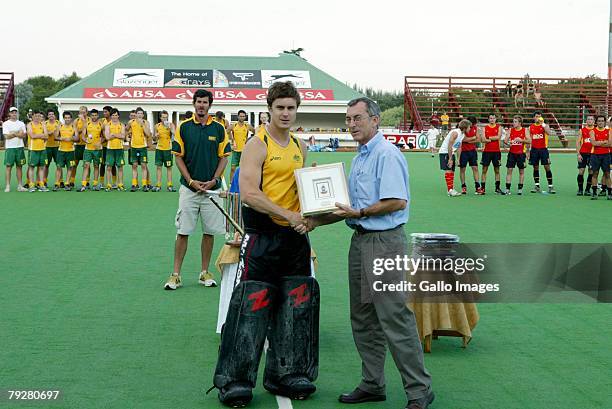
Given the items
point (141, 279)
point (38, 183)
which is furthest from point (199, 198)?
point (38, 183)

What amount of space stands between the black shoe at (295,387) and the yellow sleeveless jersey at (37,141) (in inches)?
631

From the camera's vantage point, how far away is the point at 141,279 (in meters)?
9.59

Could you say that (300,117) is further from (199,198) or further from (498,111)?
(199,198)

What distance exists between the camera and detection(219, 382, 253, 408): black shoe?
17.5ft

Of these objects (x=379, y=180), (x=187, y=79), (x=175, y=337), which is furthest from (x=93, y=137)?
(x=187, y=79)

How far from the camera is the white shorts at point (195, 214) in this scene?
884 cm

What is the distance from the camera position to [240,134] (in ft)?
76.8

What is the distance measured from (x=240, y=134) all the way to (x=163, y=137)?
9.38ft

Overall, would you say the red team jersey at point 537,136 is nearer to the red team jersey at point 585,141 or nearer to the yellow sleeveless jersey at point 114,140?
the red team jersey at point 585,141

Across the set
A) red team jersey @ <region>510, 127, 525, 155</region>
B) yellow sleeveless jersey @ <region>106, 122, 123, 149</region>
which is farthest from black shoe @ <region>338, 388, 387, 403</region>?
yellow sleeveless jersey @ <region>106, 122, 123, 149</region>

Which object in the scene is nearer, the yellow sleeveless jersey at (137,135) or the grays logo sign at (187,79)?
the yellow sleeveless jersey at (137,135)

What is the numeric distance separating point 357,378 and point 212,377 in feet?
3.30

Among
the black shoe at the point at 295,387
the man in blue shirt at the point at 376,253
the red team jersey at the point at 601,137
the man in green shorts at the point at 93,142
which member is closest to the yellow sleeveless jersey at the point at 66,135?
the man in green shorts at the point at 93,142

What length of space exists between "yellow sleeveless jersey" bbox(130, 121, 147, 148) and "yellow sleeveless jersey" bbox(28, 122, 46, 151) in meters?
2.11
